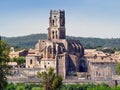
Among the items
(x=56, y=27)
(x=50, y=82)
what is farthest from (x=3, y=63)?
(x=56, y=27)

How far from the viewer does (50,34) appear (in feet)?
287

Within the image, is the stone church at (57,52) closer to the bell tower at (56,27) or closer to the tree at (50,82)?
the bell tower at (56,27)

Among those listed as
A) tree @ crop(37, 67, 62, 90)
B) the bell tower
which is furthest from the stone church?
tree @ crop(37, 67, 62, 90)

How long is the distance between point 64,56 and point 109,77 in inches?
230

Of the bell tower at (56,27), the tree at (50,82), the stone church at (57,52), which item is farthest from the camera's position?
the bell tower at (56,27)

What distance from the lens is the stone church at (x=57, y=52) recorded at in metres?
81.9

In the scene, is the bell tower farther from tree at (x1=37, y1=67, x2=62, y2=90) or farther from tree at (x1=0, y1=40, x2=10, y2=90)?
tree at (x1=0, y1=40, x2=10, y2=90)

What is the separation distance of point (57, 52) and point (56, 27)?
5291 millimetres

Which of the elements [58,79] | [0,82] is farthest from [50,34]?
[0,82]

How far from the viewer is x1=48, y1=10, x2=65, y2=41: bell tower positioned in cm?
8719

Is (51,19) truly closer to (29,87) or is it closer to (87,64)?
(87,64)

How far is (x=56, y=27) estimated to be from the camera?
87562mm

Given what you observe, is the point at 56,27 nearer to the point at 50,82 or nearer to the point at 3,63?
the point at 50,82

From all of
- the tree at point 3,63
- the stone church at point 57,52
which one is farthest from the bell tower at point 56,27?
the tree at point 3,63
